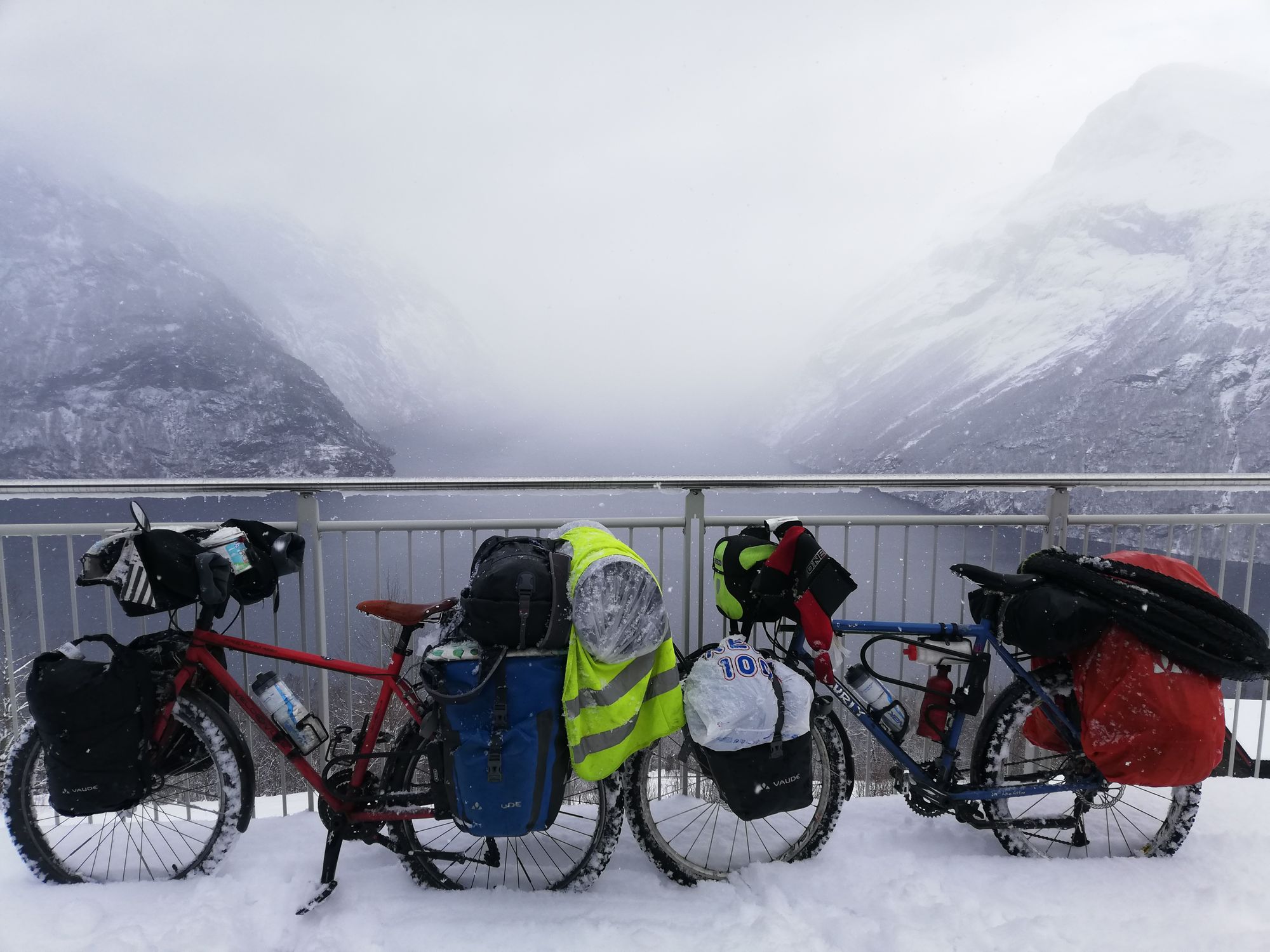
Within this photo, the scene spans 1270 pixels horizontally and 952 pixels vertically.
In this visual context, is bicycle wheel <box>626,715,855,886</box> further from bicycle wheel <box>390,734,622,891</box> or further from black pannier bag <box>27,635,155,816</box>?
black pannier bag <box>27,635,155,816</box>

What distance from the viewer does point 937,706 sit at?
2295 mm

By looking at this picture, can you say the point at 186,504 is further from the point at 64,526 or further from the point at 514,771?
the point at 514,771

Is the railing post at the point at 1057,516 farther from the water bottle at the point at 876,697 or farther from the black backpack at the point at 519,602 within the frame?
the black backpack at the point at 519,602

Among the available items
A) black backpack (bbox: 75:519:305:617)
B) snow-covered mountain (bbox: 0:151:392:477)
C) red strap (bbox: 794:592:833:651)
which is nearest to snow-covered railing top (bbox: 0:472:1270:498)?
black backpack (bbox: 75:519:305:617)

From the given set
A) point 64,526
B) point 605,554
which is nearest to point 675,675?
point 605,554

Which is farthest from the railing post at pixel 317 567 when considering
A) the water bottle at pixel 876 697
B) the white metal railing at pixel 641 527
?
the water bottle at pixel 876 697

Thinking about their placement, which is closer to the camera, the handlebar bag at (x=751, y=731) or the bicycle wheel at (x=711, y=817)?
the handlebar bag at (x=751, y=731)

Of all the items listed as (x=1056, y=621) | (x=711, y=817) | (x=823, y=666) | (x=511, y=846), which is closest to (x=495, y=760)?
(x=511, y=846)

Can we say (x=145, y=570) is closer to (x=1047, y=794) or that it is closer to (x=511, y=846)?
(x=511, y=846)

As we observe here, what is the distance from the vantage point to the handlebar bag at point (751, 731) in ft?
6.34

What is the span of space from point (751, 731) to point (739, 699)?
10cm

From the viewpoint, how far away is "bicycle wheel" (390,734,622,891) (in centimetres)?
202

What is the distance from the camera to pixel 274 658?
2.08m

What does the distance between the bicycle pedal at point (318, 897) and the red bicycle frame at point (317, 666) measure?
18 cm
